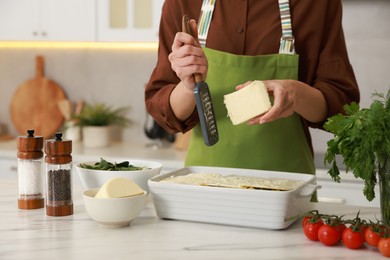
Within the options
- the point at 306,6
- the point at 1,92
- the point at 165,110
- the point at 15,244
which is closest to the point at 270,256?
the point at 15,244

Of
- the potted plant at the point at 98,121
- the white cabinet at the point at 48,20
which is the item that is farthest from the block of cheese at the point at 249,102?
the potted plant at the point at 98,121

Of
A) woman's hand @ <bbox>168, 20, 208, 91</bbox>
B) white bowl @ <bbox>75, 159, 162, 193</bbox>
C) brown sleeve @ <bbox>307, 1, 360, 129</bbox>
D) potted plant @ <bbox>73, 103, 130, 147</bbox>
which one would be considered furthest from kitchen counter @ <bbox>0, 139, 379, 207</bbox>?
woman's hand @ <bbox>168, 20, 208, 91</bbox>

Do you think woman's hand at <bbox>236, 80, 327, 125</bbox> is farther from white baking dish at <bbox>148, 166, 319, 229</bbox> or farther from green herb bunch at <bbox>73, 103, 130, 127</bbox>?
green herb bunch at <bbox>73, 103, 130, 127</bbox>

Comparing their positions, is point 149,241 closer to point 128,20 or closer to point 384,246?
point 384,246

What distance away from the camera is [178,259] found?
1.22 meters

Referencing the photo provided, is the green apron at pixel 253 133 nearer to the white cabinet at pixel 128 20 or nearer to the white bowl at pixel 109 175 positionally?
the white bowl at pixel 109 175

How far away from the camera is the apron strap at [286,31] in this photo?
1864 mm

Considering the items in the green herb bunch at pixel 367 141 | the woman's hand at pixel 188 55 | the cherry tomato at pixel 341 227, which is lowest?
the cherry tomato at pixel 341 227

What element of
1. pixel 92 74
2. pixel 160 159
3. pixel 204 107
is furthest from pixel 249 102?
pixel 92 74

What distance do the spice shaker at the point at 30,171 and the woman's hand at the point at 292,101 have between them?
0.51m

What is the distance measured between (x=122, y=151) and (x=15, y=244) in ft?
6.92

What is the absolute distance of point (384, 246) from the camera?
1.23 meters

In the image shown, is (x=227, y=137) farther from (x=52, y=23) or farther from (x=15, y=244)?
(x=52, y=23)

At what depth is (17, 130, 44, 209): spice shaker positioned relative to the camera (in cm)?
158
